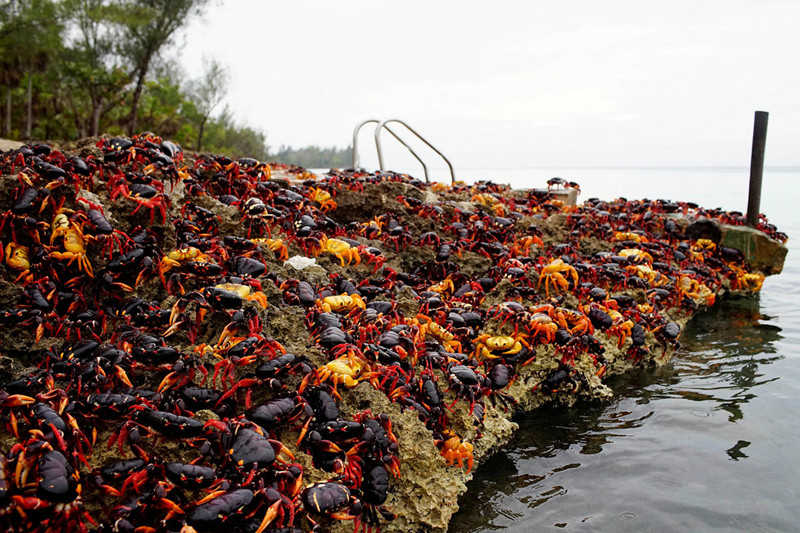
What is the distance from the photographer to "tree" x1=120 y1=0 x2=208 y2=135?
29.6 m

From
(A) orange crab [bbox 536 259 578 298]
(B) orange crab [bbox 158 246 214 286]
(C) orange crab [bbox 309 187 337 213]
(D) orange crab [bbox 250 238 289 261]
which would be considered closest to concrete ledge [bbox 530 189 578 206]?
(A) orange crab [bbox 536 259 578 298]

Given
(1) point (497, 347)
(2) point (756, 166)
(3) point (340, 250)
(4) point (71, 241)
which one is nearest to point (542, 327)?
(1) point (497, 347)

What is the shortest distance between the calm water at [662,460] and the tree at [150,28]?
3086 centimetres

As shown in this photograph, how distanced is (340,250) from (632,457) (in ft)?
13.0

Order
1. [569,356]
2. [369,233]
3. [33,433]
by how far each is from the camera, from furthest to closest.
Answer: [369,233], [569,356], [33,433]

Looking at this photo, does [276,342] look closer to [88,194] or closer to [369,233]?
[88,194]

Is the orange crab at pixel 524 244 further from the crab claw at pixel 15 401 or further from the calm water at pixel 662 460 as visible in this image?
the crab claw at pixel 15 401

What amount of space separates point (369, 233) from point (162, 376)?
4.46 m

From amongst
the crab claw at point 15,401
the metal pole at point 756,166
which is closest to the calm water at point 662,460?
the crab claw at point 15,401

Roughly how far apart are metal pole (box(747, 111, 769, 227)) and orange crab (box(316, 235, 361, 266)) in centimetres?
→ 1145

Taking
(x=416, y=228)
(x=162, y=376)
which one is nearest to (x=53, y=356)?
(x=162, y=376)

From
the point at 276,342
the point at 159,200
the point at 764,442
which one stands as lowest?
the point at 764,442

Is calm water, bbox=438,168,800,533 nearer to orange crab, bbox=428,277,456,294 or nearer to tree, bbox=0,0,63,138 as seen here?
orange crab, bbox=428,277,456,294

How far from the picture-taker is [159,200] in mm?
5383
